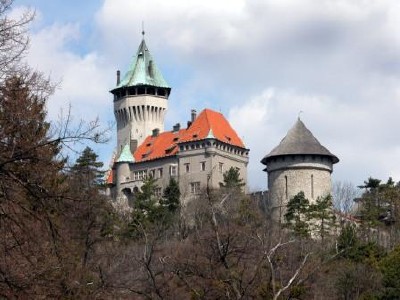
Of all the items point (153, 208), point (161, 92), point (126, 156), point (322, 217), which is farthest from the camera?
point (161, 92)

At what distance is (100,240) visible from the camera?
2778cm

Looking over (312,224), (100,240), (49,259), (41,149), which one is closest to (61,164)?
(41,149)

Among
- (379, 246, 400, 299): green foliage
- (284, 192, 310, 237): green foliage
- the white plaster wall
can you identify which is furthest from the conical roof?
(379, 246, 400, 299): green foliage

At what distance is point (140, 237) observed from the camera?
5294 cm

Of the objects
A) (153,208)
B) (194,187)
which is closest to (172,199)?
(153,208)

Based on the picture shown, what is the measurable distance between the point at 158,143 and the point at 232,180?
659 inches

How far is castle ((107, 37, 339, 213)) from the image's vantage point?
2810 inches

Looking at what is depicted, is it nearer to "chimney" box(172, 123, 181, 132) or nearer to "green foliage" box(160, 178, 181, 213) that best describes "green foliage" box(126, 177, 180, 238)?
"green foliage" box(160, 178, 181, 213)

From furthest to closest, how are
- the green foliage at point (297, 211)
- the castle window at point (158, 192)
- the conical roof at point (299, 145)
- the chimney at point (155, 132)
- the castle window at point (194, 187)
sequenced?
the chimney at point (155, 132) < the castle window at point (194, 187) < the castle window at point (158, 192) < the conical roof at point (299, 145) < the green foliage at point (297, 211)

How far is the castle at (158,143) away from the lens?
8188 centimetres

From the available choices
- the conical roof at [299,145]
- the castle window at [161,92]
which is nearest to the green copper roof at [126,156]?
the castle window at [161,92]

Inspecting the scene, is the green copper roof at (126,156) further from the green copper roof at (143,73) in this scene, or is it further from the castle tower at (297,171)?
the castle tower at (297,171)

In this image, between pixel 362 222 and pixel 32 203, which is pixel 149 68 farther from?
pixel 32 203

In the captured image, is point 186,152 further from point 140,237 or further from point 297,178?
point 140,237
